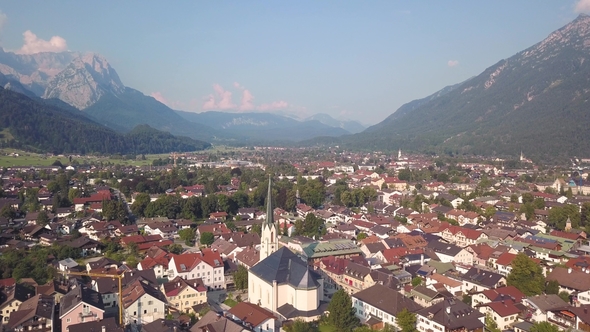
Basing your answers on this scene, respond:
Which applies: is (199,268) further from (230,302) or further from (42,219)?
(42,219)

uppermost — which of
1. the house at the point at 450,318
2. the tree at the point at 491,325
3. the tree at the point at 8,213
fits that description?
the tree at the point at 8,213

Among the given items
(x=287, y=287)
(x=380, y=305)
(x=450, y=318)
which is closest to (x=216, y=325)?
(x=287, y=287)

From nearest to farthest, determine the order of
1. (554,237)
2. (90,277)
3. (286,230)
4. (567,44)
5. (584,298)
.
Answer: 1. (584,298)
2. (90,277)
3. (554,237)
4. (286,230)
5. (567,44)

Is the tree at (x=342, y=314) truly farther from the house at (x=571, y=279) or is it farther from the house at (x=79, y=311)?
the house at (x=571, y=279)

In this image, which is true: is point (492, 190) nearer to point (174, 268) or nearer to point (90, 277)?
point (174, 268)

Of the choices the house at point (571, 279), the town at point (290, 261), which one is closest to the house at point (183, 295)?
the town at point (290, 261)

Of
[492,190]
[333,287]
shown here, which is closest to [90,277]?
[333,287]
